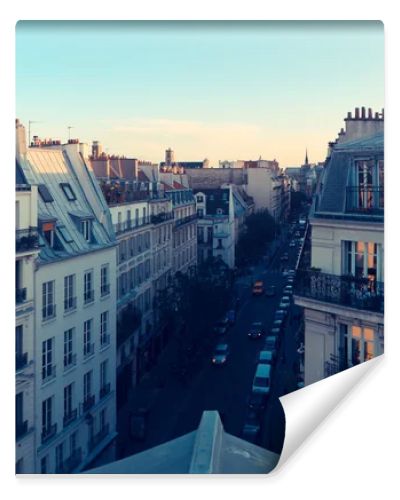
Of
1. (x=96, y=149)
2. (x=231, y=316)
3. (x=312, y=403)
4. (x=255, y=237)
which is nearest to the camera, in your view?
(x=312, y=403)

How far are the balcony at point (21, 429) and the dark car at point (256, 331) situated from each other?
1759 millimetres

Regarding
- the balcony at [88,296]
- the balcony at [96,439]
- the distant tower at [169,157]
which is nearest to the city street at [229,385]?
the balcony at [96,439]

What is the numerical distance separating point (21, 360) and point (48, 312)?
37 cm

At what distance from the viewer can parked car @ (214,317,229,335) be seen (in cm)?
526

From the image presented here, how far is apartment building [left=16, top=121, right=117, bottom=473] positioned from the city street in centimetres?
29

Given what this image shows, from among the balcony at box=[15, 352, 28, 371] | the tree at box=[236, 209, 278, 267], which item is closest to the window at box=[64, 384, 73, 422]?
the balcony at box=[15, 352, 28, 371]

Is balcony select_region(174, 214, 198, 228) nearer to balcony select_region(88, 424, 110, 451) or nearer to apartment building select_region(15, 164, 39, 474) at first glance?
apartment building select_region(15, 164, 39, 474)

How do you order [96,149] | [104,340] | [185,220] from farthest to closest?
1. [185,220]
2. [104,340]
3. [96,149]

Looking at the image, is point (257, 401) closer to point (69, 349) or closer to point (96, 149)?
point (69, 349)

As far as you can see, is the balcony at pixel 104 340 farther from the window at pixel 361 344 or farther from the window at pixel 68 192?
the window at pixel 361 344

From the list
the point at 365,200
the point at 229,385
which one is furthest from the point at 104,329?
the point at 365,200

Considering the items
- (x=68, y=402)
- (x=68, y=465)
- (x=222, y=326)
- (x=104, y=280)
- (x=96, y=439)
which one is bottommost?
(x=68, y=465)

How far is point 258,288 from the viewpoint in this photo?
17.4 ft

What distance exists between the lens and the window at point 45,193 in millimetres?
4793
